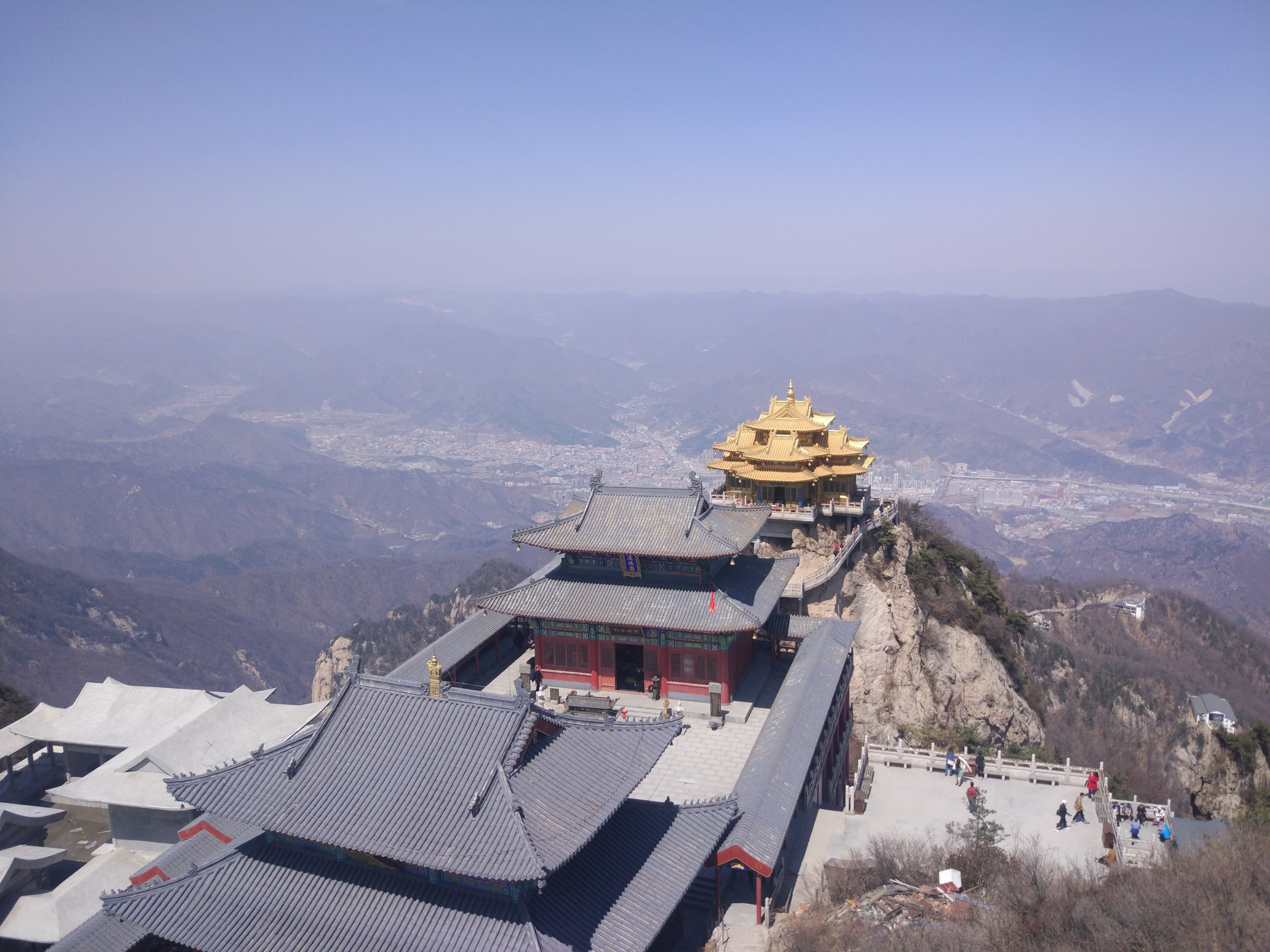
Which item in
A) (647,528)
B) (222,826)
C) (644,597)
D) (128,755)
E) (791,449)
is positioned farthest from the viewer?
(791,449)

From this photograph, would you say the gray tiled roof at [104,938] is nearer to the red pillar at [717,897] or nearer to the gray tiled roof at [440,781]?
the gray tiled roof at [440,781]

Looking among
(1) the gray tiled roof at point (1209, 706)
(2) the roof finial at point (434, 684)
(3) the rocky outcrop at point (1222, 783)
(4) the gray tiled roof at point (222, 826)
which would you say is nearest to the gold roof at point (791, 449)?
(3) the rocky outcrop at point (1222, 783)

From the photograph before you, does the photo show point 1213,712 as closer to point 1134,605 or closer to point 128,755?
point 1134,605

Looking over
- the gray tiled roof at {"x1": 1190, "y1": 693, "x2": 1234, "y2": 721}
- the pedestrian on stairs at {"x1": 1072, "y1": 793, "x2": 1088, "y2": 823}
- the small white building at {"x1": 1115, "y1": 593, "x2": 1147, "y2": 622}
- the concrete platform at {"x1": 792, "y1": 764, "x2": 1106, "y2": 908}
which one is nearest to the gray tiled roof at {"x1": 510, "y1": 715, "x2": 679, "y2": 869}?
the concrete platform at {"x1": 792, "y1": 764, "x2": 1106, "y2": 908}

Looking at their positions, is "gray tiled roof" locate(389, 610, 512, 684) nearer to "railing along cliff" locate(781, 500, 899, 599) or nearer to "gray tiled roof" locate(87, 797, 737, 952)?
"gray tiled roof" locate(87, 797, 737, 952)

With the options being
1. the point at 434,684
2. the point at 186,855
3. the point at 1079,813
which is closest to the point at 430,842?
the point at 434,684

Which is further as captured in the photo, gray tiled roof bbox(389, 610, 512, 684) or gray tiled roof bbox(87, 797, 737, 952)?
gray tiled roof bbox(389, 610, 512, 684)
